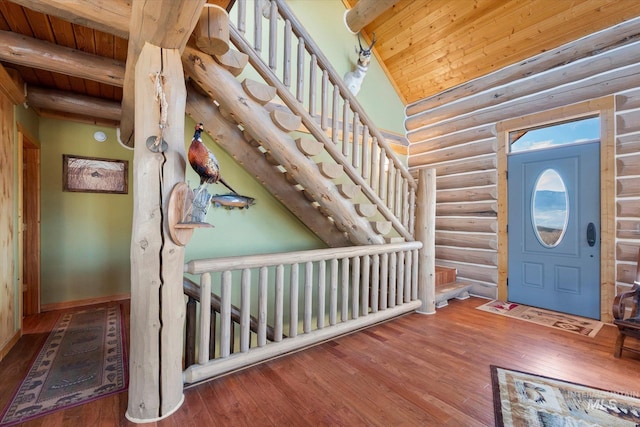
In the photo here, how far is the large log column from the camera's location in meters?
1.67

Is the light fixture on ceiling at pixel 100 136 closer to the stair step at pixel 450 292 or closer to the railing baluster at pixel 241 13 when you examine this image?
the railing baluster at pixel 241 13

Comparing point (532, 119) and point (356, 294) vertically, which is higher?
point (532, 119)

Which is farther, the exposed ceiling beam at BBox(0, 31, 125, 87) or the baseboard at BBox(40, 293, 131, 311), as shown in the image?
the baseboard at BBox(40, 293, 131, 311)

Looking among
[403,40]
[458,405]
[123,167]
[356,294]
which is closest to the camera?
[458,405]

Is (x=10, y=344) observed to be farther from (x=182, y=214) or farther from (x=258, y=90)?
(x=258, y=90)

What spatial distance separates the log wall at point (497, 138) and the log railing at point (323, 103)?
1.59m

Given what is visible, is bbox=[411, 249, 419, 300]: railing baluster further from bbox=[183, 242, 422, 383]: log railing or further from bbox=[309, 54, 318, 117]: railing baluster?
bbox=[309, 54, 318, 117]: railing baluster

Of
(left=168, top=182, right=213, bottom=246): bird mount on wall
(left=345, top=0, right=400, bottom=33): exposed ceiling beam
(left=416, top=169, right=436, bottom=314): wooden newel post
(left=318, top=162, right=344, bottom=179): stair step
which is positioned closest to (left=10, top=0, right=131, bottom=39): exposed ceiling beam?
(left=168, top=182, right=213, bottom=246): bird mount on wall

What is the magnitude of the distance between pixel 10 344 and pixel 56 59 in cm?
259

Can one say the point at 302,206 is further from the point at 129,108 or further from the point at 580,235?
the point at 580,235

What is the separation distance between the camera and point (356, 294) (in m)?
3.01

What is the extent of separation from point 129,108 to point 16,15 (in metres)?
0.89

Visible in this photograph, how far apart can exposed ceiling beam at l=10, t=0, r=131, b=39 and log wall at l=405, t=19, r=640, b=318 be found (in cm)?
464

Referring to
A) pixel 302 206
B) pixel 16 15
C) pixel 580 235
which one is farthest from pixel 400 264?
pixel 16 15
